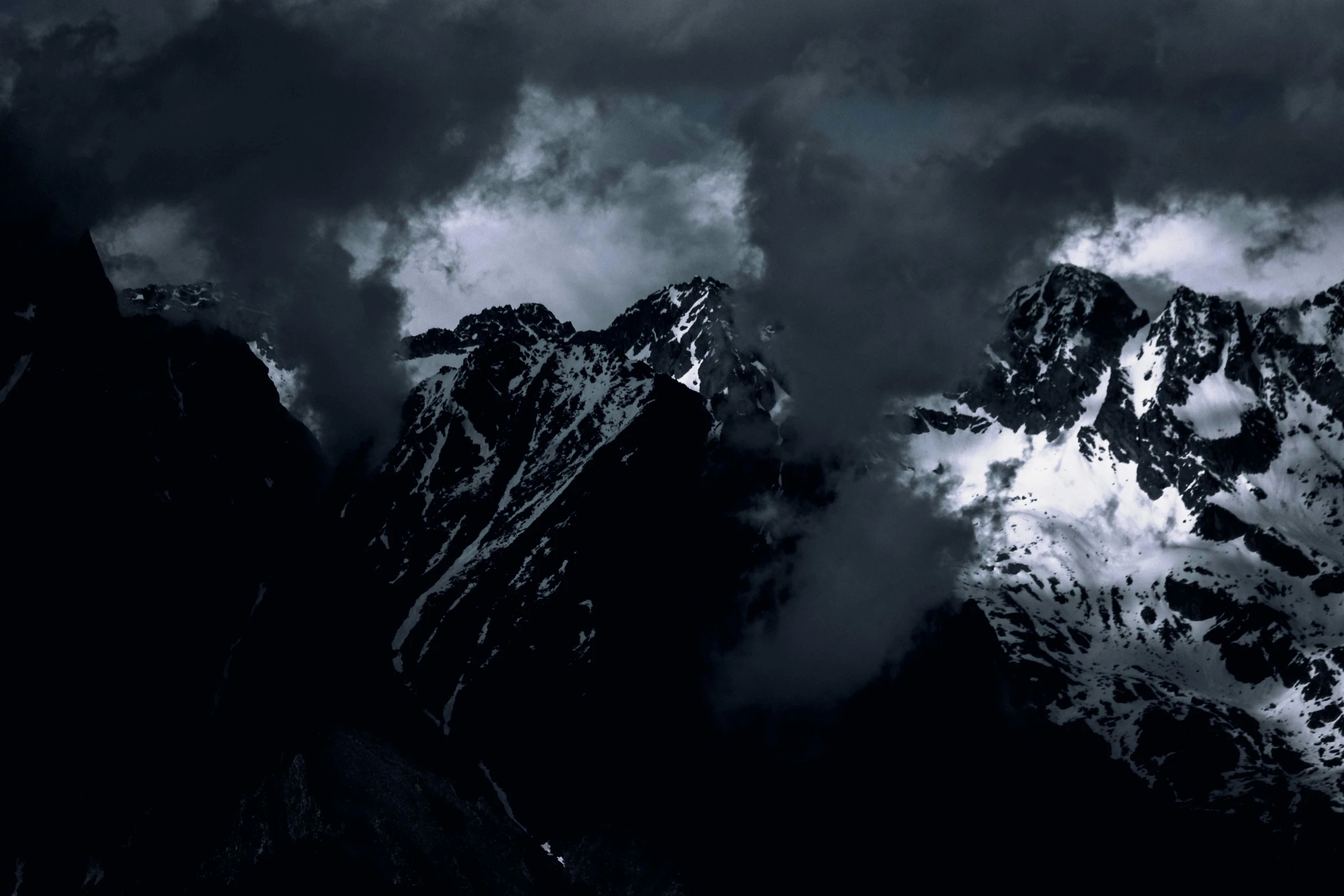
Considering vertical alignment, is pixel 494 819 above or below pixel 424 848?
above

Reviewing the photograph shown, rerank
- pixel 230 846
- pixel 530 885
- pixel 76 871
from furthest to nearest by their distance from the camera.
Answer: pixel 76 871
pixel 530 885
pixel 230 846

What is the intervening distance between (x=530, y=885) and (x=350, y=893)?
1394 inches

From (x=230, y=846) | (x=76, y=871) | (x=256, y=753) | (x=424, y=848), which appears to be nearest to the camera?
(x=230, y=846)

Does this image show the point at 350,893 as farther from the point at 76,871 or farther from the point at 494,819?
the point at 76,871

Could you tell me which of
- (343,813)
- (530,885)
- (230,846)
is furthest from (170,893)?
(530,885)

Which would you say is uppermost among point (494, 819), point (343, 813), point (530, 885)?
point (494, 819)

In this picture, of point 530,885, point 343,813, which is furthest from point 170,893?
point 530,885

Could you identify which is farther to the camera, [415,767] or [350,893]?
[415,767]

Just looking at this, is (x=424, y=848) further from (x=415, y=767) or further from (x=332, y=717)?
(x=332, y=717)

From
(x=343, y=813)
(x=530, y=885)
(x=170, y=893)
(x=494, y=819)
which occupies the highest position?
(x=494, y=819)

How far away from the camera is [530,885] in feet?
431

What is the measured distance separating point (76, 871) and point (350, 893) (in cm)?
11973

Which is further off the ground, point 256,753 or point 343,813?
point 256,753

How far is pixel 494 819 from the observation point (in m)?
160
